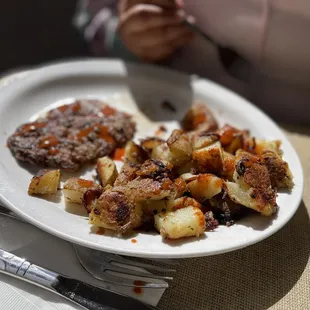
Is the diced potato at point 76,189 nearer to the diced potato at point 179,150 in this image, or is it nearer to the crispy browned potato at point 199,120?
the diced potato at point 179,150

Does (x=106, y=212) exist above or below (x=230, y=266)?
above

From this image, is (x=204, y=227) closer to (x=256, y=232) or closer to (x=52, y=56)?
(x=256, y=232)

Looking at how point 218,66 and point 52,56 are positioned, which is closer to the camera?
point 218,66

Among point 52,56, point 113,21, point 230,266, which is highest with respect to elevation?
point 113,21

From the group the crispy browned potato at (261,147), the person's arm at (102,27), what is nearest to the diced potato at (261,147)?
the crispy browned potato at (261,147)

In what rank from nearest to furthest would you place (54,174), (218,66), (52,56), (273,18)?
(54,174) < (273,18) < (218,66) < (52,56)

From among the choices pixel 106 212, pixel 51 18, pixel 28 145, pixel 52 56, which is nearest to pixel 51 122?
pixel 28 145

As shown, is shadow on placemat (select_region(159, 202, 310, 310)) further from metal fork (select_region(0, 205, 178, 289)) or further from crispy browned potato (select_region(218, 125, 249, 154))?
crispy browned potato (select_region(218, 125, 249, 154))
